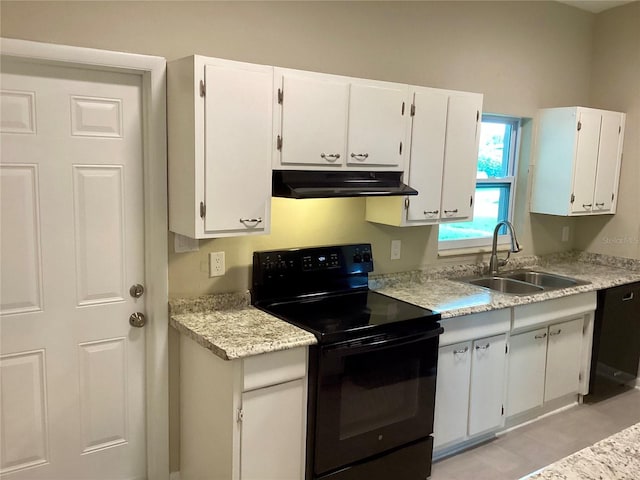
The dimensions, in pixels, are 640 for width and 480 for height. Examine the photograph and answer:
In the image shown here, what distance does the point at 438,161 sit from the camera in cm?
309

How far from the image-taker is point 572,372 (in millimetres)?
3754

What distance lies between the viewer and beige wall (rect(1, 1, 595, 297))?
2.36 metres

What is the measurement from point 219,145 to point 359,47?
119cm

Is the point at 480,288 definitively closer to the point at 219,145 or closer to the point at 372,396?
the point at 372,396

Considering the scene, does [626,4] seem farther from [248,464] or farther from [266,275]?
[248,464]

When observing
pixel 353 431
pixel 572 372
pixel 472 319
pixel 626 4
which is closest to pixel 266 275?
pixel 353 431

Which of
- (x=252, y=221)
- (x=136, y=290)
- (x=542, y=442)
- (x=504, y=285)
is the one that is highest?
(x=252, y=221)

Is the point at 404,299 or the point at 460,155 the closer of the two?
the point at 404,299

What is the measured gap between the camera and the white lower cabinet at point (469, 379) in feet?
9.73

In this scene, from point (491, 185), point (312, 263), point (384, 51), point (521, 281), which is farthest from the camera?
point (491, 185)

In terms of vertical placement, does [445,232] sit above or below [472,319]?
above

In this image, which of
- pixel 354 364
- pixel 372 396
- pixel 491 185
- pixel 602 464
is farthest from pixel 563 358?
pixel 602 464

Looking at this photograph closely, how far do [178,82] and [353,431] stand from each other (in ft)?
5.70

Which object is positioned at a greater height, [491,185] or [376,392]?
[491,185]
